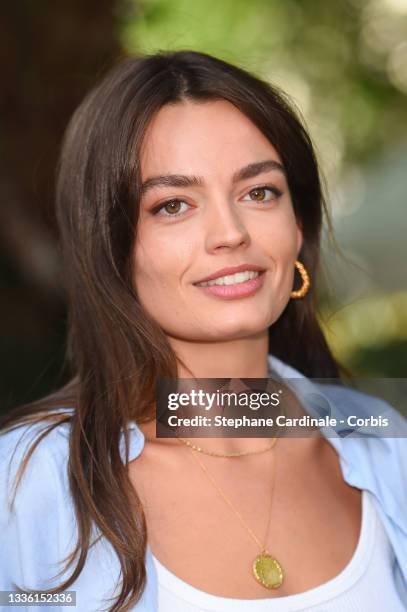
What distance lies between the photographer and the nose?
6.43ft

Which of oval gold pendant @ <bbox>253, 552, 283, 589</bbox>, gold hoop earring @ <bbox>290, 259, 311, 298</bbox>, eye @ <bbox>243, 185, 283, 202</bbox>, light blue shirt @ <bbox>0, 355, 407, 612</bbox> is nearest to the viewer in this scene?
light blue shirt @ <bbox>0, 355, 407, 612</bbox>

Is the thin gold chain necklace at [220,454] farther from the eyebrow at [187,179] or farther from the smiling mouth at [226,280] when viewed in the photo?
the eyebrow at [187,179]

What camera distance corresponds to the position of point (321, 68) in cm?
732

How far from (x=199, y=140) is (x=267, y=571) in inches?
39.0

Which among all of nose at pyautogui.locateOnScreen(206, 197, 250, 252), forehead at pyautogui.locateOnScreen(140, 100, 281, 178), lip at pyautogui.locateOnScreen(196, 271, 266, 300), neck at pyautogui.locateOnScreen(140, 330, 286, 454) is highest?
forehead at pyautogui.locateOnScreen(140, 100, 281, 178)

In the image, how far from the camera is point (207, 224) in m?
1.98

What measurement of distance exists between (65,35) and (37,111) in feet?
1.53

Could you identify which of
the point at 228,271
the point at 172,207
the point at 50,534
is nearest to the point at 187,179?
the point at 172,207

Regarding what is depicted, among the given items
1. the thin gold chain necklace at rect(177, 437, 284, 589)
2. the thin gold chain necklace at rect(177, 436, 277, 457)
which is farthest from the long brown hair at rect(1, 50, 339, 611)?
the thin gold chain necklace at rect(177, 437, 284, 589)

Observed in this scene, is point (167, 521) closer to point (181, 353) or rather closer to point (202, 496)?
point (202, 496)

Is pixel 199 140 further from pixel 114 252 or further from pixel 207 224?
pixel 114 252

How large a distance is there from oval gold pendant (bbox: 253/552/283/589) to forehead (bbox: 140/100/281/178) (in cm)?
89

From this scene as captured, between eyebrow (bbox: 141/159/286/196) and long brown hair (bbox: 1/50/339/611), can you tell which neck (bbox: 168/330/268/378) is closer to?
long brown hair (bbox: 1/50/339/611)

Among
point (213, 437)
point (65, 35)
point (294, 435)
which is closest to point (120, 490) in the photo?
point (213, 437)
